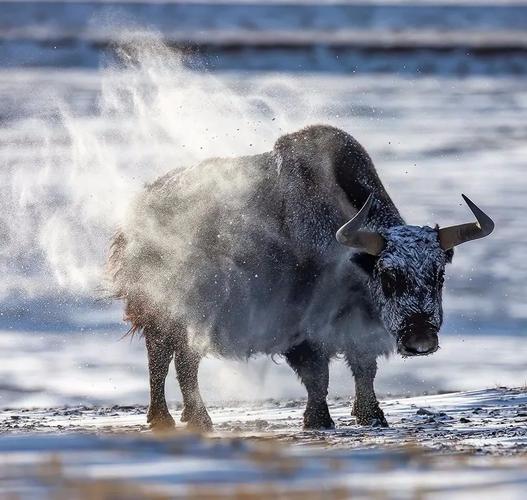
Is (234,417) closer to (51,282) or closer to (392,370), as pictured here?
(392,370)

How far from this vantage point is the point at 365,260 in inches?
371

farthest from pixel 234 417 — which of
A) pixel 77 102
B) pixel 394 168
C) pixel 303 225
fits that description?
pixel 77 102

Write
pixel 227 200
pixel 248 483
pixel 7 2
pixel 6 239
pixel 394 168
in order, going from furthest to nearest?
pixel 7 2, pixel 394 168, pixel 6 239, pixel 227 200, pixel 248 483

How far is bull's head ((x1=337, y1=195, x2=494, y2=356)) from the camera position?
28.7 feet

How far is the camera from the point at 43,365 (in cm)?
1158

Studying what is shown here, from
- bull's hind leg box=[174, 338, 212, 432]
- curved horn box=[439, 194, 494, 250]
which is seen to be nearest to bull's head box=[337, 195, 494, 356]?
curved horn box=[439, 194, 494, 250]

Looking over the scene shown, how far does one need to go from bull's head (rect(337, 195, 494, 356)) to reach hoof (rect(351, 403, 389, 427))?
578 millimetres

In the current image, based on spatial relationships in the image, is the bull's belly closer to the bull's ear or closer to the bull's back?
the bull's back

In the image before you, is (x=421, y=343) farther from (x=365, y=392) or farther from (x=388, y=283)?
(x=365, y=392)

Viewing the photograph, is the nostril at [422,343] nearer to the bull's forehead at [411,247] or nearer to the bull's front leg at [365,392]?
the bull's forehead at [411,247]

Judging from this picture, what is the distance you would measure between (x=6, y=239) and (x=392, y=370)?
4.35 metres

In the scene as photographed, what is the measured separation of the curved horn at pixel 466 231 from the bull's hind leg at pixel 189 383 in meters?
1.77

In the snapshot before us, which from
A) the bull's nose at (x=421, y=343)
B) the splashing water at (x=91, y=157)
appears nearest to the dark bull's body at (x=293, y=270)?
the bull's nose at (x=421, y=343)

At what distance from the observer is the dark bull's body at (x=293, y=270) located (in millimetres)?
9273
